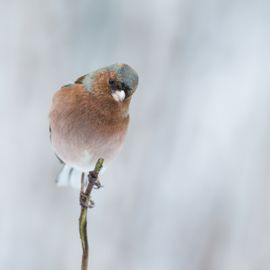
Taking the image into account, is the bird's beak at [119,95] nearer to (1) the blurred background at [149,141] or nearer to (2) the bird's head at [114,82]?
(2) the bird's head at [114,82]

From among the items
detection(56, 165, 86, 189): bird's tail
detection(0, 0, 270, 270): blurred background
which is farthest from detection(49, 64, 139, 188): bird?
detection(0, 0, 270, 270): blurred background

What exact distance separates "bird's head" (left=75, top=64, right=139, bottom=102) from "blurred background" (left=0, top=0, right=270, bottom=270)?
1901 millimetres

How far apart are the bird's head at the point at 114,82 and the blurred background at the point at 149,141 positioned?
6.24ft

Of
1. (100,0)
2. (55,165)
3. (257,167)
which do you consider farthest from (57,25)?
(257,167)

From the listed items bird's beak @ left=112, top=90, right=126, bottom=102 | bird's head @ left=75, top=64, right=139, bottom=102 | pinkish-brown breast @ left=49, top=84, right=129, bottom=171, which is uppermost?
bird's head @ left=75, top=64, right=139, bottom=102

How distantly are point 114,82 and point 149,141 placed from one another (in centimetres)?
230

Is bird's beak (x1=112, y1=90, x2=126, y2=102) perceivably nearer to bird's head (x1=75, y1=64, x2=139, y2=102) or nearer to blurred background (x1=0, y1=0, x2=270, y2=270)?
bird's head (x1=75, y1=64, x2=139, y2=102)

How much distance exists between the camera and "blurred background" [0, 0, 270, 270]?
3.16 metres

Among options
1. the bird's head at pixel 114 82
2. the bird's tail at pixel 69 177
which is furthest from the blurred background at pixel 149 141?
the bird's head at pixel 114 82

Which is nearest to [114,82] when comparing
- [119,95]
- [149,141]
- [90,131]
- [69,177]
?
[119,95]

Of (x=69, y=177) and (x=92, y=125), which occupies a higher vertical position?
(x=92, y=125)

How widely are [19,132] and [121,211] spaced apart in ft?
2.82

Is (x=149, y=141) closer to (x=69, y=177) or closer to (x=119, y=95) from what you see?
(x=69, y=177)

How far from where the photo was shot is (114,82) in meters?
1.02
